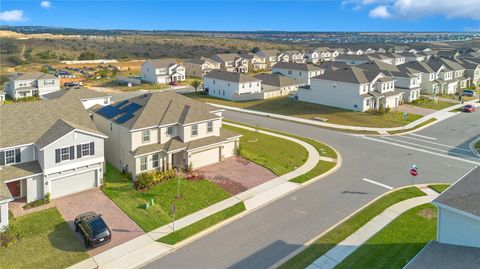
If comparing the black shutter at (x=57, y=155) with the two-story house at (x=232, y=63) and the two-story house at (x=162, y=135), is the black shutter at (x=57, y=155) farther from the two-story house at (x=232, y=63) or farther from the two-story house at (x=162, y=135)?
the two-story house at (x=232, y=63)

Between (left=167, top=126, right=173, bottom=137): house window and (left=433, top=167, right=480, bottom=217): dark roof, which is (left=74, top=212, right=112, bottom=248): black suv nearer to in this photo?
(left=167, top=126, right=173, bottom=137): house window

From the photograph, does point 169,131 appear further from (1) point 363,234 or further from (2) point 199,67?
(2) point 199,67

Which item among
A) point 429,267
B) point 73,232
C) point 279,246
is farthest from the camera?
point 73,232

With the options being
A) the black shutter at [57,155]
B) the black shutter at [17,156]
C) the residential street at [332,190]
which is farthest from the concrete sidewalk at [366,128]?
the black shutter at [17,156]

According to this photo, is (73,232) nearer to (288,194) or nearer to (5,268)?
(5,268)

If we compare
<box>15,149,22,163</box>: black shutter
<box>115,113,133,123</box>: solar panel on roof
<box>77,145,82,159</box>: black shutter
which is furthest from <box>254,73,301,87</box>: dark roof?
<box>15,149,22,163</box>: black shutter

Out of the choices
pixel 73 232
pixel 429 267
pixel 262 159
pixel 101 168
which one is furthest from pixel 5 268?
pixel 262 159
